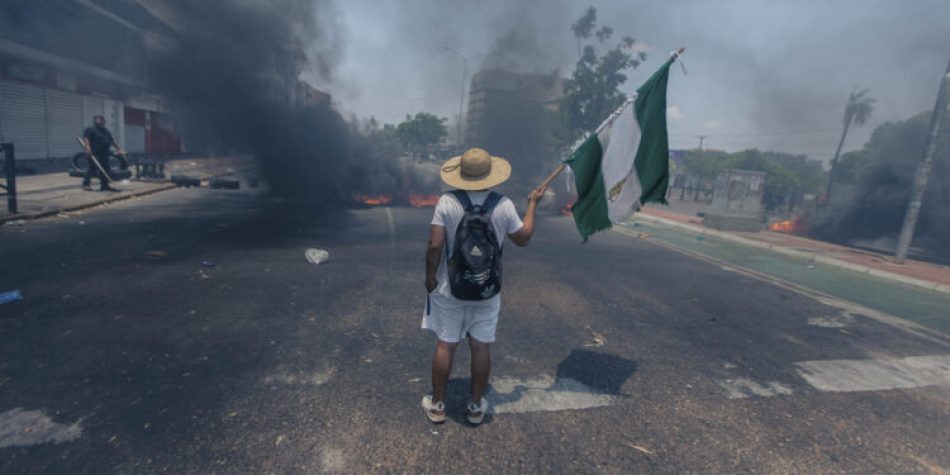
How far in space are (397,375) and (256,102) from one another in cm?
1599

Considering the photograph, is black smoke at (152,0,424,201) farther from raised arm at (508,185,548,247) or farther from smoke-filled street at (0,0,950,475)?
raised arm at (508,185,548,247)

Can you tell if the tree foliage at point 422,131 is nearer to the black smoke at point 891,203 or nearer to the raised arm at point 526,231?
the black smoke at point 891,203

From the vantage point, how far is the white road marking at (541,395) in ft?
10.7

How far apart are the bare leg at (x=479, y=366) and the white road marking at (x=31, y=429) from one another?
2.23 meters

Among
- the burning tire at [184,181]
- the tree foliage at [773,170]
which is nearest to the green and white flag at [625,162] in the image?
the burning tire at [184,181]

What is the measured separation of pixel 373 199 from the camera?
15594mm

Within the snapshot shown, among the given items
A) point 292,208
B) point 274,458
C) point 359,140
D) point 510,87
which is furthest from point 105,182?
point 510,87

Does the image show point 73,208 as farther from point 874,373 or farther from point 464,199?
point 874,373

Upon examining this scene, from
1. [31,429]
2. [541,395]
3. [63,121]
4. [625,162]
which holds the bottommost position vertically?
[31,429]

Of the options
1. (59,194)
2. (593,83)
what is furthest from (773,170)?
(59,194)

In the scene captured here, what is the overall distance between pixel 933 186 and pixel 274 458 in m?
21.3

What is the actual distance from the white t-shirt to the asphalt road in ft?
3.04

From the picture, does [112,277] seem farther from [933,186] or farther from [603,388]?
[933,186]

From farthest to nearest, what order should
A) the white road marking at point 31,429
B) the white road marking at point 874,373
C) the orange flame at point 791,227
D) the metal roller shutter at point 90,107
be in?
1. the metal roller shutter at point 90,107
2. the orange flame at point 791,227
3. the white road marking at point 874,373
4. the white road marking at point 31,429
